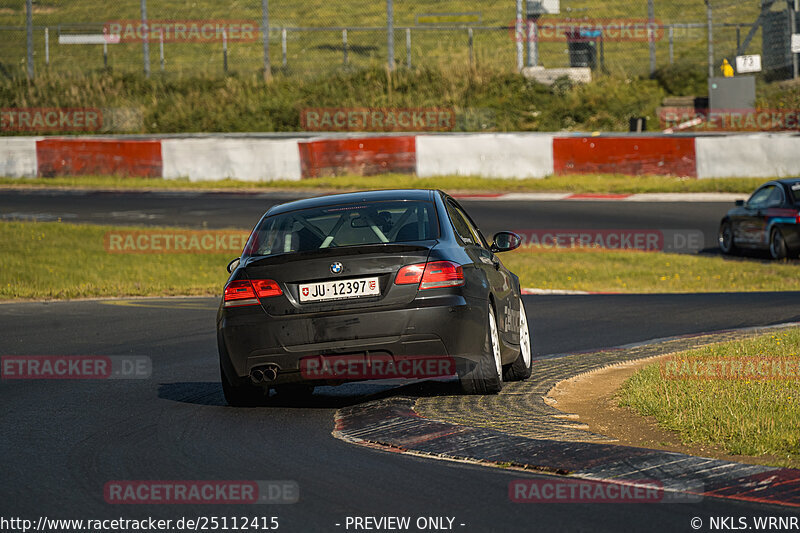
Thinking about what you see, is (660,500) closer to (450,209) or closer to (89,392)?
(450,209)

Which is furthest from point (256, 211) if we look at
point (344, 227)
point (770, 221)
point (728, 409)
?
point (728, 409)

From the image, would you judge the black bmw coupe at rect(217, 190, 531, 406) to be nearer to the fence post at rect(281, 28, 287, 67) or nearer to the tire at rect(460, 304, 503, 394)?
the tire at rect(460, 304, 503, 394)

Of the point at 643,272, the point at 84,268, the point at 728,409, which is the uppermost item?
the point at 728,409

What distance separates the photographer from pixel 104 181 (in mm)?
Result: 31281

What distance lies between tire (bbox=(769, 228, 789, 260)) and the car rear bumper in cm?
1292

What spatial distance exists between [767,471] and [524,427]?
1640 mm

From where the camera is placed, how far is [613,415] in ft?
23.2

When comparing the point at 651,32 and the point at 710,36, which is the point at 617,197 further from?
the point at 651,32

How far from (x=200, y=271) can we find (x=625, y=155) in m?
13.3

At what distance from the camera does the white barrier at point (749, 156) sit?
27.6m

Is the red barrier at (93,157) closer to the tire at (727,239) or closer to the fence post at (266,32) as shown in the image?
the fence post at (266,32)

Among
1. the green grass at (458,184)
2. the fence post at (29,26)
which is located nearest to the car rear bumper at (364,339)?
the green grass at (458,184)

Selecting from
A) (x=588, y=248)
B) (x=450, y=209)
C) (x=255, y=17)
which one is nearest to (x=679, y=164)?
(x=588, y=248)

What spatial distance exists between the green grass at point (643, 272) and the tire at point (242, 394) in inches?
399
